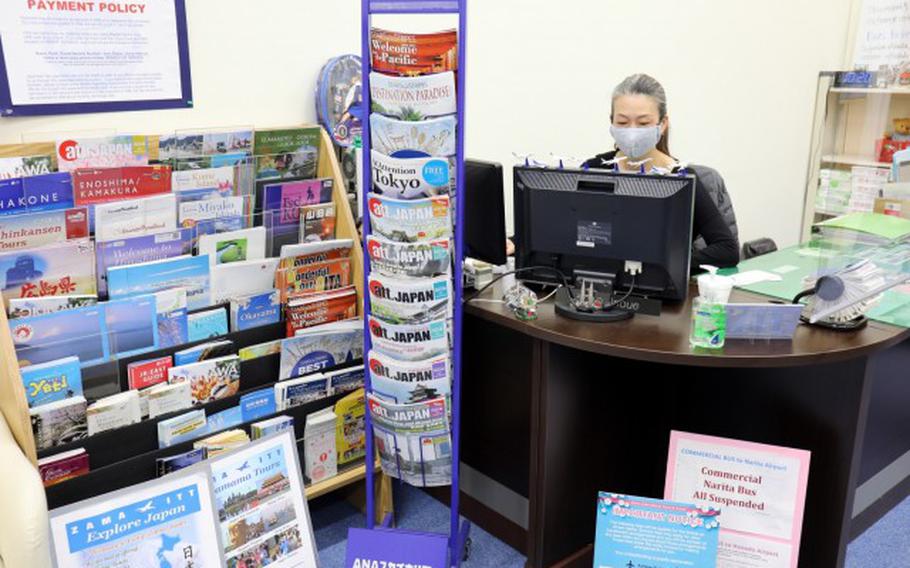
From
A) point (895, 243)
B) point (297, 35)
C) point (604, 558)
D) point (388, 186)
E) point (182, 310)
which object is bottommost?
point (604, 558)

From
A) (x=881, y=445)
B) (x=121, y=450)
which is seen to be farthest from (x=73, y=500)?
(x=881, y=445)

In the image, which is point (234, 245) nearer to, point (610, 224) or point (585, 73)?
point (610, 224)

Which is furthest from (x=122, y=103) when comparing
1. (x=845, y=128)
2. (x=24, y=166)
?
(x=845, y=128)

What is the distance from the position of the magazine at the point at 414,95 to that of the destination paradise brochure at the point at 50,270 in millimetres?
892

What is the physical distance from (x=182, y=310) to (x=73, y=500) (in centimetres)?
57

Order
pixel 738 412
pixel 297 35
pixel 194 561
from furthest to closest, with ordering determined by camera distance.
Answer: pixel 297 35
pixel 738 412
pixel 194 561

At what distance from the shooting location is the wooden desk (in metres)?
2.05

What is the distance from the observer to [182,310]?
2271mm

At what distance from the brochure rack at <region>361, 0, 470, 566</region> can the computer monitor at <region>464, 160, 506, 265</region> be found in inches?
6.8

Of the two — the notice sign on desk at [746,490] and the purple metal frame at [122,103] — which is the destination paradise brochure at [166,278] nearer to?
the purple metal frame at [122,103]

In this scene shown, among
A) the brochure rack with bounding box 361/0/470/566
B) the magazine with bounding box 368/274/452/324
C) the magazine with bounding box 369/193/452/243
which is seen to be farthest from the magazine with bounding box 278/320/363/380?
the magazine with bounding box 369/193/452/243

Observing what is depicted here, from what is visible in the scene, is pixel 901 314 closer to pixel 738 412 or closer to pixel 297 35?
pixel 738 412

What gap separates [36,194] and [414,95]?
1035 mm

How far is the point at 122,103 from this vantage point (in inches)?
94.6
